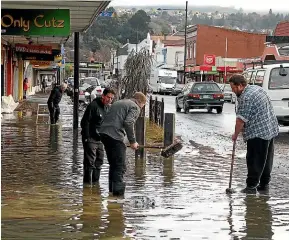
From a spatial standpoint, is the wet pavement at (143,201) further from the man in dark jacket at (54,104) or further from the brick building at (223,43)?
the brick building at (223,43)

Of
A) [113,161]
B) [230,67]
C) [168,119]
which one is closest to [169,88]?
[230,67]

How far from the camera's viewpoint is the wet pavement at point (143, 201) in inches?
300

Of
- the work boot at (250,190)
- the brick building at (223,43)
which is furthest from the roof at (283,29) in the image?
the work boot at (250,190)

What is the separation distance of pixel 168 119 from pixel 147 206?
6183 mm

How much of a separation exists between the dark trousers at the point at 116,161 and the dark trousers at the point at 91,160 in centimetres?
100

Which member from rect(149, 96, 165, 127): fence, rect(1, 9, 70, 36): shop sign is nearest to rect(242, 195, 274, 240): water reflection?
rect(1, 9, 70, 36): shop sign

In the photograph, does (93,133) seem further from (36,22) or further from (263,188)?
(36,22)

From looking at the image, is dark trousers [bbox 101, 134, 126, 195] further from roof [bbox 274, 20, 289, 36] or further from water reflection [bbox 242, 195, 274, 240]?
roof [bbox 274, 20, 289, 36]

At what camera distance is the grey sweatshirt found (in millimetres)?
9688

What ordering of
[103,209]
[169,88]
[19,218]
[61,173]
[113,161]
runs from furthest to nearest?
[169,88]
[61,173]
[113,161]
[103,209]
[19,218]

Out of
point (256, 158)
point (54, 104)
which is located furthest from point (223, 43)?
point (256, 158)

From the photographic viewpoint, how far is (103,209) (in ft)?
29.2

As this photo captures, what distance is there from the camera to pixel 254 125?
33.4 feet

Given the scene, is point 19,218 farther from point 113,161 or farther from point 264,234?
point 264,234
